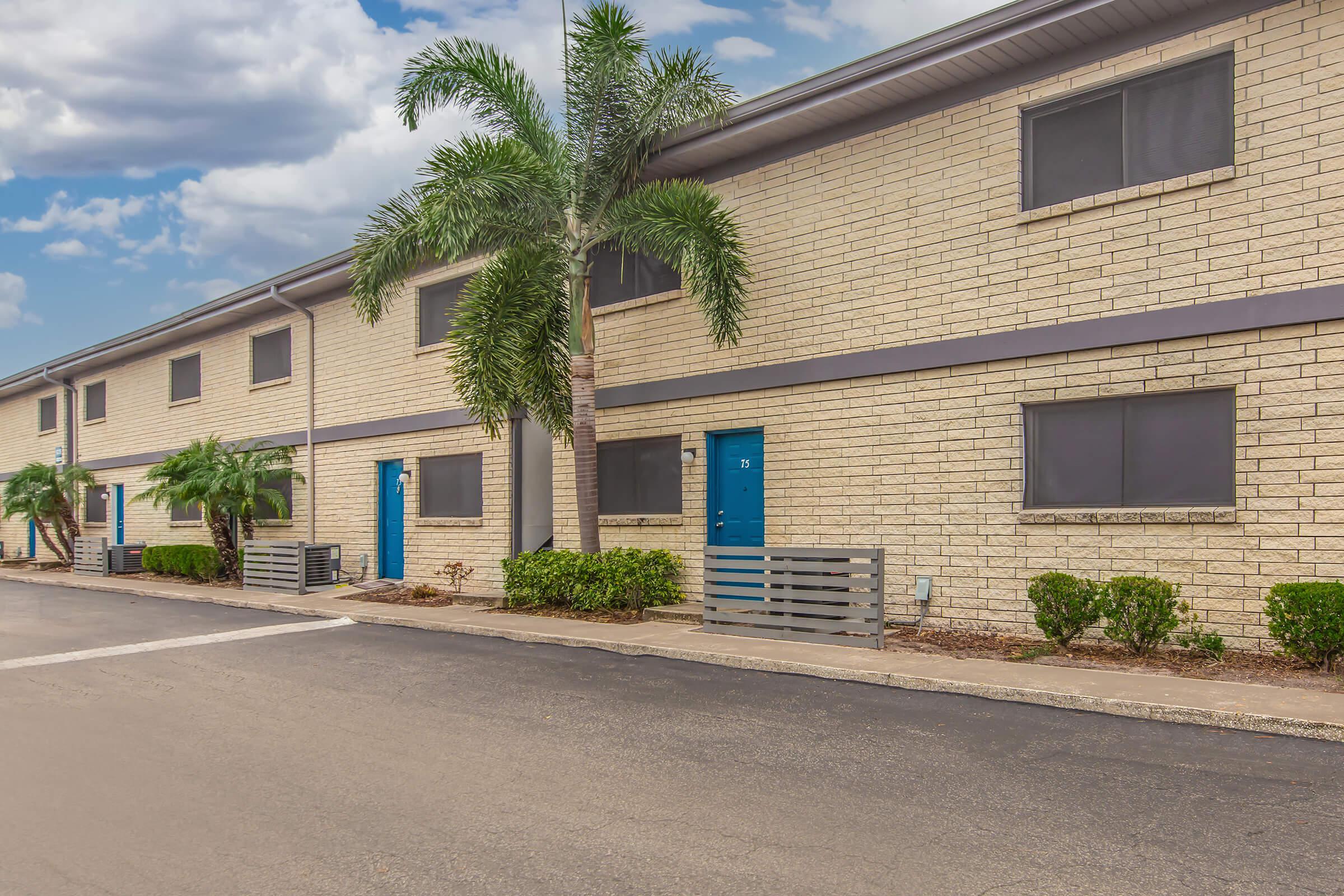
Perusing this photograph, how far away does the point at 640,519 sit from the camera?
566 inches

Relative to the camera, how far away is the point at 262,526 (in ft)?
71.2

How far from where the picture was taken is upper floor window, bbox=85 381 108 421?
1105 inches

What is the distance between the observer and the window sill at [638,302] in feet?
46.5

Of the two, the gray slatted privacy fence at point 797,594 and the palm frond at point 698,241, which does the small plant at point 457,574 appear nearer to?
the gray slatted privacy fence at point 797,594

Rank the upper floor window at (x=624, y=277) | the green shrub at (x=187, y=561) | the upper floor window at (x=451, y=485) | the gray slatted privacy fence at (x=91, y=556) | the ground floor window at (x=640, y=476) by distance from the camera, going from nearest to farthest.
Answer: the ground floor window at (x=640, y=476)
the upper floor window at (x=624, y=277)
the upper floor window at (x=451, y=485)
the green shrub at (x=187, y=561)
the gray slatted privacy fence at (x=91, y=556)

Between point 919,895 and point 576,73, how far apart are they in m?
11.5

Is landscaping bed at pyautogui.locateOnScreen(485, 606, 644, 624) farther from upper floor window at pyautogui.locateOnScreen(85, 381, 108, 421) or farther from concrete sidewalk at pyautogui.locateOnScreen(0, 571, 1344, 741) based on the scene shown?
upper floor window at pyautogui.locateOnScreen(85, 381, 108, 421)

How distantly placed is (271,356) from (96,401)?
10128 mm

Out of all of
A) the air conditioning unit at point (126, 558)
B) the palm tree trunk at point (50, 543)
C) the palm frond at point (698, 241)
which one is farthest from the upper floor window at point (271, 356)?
the palm frond at point (698, 241)

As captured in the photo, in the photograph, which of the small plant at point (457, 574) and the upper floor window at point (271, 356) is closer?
the small plant at point (457, 574)

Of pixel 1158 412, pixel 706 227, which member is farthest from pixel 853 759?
pixel 706 227

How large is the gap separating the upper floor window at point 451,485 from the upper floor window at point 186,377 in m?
9.60

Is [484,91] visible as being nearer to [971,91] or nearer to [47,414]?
[971,91]

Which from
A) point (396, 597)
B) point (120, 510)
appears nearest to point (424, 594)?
point (396, 597)
